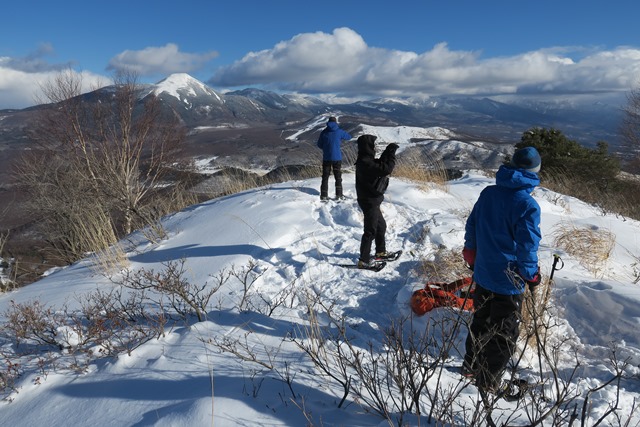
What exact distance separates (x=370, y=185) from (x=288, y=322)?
2.05m

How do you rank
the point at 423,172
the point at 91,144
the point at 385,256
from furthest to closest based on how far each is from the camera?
the point at 91,144, the point at 423,172, the point at 385,256

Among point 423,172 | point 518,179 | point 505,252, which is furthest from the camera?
point 423,172

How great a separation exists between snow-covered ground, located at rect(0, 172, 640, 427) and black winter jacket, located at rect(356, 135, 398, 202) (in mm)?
912

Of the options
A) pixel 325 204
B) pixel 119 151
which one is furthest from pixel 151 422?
pixel 119 151

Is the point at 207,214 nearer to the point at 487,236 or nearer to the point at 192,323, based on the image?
the point at 192,323

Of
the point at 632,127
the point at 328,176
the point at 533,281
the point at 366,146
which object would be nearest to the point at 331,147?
the point at 328,176

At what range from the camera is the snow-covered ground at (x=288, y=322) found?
227cm

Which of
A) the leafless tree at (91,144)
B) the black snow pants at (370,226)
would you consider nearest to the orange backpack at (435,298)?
A: the black snow pants at (370,226)

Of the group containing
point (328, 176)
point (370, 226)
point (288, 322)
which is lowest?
point (288, 322)

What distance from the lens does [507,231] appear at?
2.55 m

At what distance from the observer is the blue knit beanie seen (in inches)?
98.0

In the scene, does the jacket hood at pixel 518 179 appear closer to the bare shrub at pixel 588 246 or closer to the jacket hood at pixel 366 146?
the jacket hood at pixel 366 146

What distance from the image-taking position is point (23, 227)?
83.6 ft

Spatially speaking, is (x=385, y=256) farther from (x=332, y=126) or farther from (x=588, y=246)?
(x=332, y=126)
